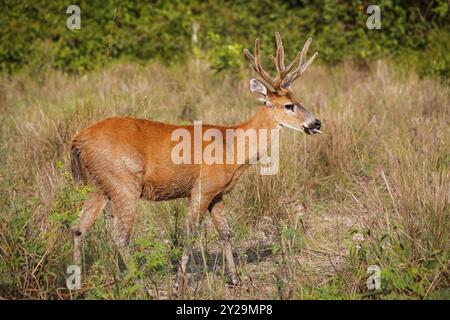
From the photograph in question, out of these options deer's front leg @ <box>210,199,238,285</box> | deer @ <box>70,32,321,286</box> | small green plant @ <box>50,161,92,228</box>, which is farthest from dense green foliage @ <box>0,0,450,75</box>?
small green plant @ <box>50,161,92,228</box>

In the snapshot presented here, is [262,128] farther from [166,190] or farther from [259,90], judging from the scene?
[166,190]

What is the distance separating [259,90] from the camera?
22.5ft

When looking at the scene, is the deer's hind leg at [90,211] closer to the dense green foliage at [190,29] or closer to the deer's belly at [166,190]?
the deer's belly at [166,190]

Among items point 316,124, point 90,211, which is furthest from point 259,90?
point 90,211

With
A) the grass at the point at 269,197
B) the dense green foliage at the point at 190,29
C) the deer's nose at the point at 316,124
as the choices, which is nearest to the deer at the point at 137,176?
the grass at the point at 269,197

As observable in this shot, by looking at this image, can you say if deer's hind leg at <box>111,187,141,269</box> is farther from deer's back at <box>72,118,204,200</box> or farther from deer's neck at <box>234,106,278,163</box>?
deer's neck at <box>234,106,278,163</box>

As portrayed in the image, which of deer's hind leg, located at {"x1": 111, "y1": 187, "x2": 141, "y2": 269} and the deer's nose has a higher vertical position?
the deer's nose

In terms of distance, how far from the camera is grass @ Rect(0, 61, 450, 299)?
17.5ft

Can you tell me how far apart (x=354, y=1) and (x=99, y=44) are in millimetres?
4585

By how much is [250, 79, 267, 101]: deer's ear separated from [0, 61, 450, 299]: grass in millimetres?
934

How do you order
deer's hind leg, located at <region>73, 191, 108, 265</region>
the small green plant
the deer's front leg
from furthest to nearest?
the deer's front leg
deer's hind leg, located at <region>73, 191, 108, 265</region>
the small green plant

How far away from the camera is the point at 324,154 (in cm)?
864

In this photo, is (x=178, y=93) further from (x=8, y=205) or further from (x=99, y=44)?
(x=8, y=205)

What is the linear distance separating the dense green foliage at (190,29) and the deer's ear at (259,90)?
20.4 ft
